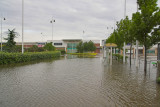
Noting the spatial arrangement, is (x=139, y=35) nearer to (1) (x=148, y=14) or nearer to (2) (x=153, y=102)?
(1) (x=148, y=14)

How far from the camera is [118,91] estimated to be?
631cm

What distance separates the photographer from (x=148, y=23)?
410 inches

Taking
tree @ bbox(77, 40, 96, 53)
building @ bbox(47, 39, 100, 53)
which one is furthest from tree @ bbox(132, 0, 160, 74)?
building @ bbox(47, 39, 100, 53)

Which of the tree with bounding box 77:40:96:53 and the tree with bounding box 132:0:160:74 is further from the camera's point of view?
the tree with bounding box 77:40:96:53

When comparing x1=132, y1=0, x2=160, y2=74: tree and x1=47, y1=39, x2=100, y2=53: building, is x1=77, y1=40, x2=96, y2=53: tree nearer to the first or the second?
x1=47, y1=39, x2=100, y2=53: building

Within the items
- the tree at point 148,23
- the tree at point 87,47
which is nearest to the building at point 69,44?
the tree at point 87,47

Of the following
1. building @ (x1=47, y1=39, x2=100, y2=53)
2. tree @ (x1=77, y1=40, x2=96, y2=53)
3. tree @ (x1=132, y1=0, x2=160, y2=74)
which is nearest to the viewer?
tree @ (x1=132, y1=0, x2=160, y2=74)

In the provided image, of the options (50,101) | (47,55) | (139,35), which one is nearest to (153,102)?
(50,101)

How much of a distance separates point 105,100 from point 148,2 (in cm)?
877

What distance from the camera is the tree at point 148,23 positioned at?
1019cm

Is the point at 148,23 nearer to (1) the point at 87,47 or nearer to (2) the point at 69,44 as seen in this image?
(1) the point at 87,47

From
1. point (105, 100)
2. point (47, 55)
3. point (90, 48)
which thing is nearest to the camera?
point (105, 100)

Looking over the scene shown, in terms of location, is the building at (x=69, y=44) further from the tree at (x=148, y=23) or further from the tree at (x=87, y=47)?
the tree at (x=148, y=23)

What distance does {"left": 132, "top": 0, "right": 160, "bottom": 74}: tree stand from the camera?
10.2 m
